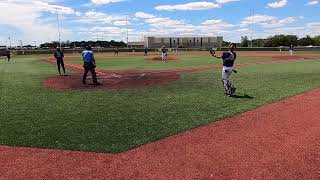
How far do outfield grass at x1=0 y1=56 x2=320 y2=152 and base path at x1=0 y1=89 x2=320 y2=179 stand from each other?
0.48 m

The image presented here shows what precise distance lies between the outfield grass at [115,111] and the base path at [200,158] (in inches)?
19.0

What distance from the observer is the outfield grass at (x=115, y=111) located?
312 inches

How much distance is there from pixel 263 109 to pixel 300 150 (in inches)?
148

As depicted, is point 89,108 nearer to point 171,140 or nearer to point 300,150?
point 171,140

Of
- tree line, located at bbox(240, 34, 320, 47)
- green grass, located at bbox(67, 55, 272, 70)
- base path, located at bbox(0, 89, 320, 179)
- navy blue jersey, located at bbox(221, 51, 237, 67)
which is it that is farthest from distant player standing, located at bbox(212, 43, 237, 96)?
tree line, located at bbox(240, 34, 320, 47)

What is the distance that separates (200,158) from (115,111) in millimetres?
4543

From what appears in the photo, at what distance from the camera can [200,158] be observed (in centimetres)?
674

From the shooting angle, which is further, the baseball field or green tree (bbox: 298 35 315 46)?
green tree (bbox: 298 35 315 46)

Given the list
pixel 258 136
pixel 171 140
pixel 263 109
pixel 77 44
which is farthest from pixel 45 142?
pixel 77 44

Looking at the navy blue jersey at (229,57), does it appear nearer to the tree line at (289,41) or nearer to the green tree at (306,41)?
the tree line at (289,41)

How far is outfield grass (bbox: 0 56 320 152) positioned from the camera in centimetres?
793

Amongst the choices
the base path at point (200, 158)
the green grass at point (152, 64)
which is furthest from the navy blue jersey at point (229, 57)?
A: the green grass at point (152, 64)

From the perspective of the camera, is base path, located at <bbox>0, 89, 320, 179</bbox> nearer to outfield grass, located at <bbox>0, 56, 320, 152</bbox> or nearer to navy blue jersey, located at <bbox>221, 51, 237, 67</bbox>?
outfield grass, located at <bbox>0, 56, 320, 152</bbox>

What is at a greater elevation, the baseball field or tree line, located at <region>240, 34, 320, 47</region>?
tree line, located at <region>240, 34, 320, 47</region>
